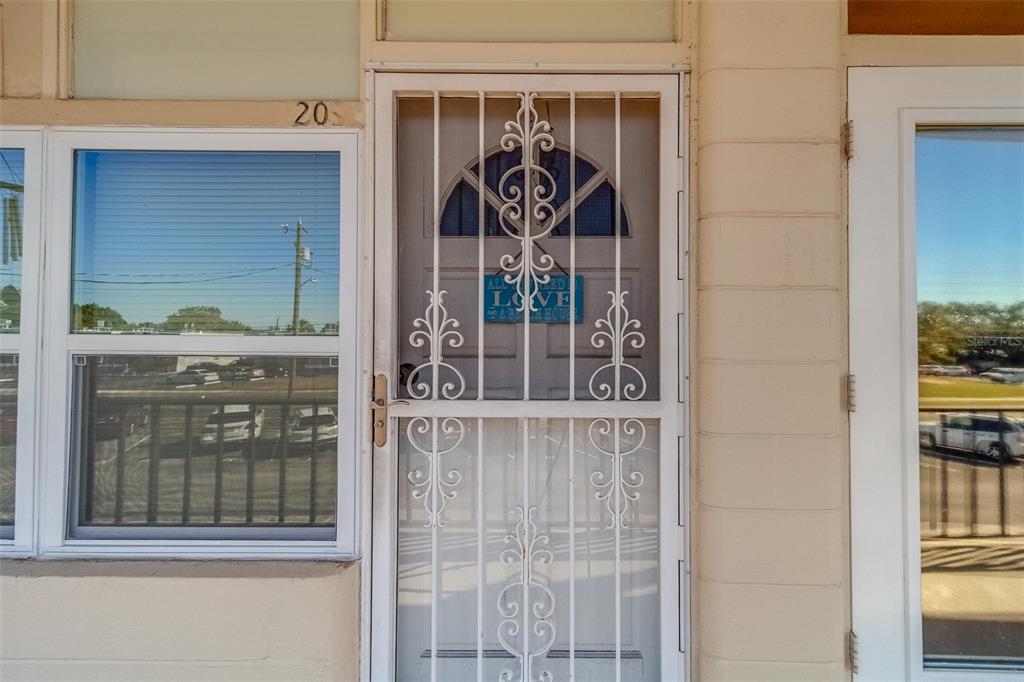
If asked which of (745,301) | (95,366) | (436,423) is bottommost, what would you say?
(436,423)

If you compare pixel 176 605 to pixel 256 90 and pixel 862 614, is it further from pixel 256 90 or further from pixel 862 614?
pixel 862 614

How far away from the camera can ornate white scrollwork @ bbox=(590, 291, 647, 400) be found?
1.89 meters

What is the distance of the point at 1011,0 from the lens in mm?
1787

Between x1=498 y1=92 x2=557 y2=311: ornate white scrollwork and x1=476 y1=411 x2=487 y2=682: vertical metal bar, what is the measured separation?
0.19m

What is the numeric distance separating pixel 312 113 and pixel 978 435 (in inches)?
97.5

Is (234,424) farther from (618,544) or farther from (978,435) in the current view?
(978,435)

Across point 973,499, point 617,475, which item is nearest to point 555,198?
point 617,475

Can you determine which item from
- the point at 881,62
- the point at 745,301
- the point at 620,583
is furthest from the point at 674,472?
the point at 881,62

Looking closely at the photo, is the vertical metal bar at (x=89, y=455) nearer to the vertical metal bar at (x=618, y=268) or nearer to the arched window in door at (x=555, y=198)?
the arched window in door at (x=555, y=198)

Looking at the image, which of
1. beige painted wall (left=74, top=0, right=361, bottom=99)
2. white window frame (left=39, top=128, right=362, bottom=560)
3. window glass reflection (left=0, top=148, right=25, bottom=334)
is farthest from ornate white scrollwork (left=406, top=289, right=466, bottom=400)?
window glass reflection (left=0, top=148, right=25, bottom=334)

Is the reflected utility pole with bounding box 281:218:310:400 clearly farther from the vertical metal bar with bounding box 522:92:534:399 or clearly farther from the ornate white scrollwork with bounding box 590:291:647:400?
the ornate white scrollwork with bounding box 590:291:647:400

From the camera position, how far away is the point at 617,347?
1.89m

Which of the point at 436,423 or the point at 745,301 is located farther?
the point at 436,423

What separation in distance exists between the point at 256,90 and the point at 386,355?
39.9 inches
